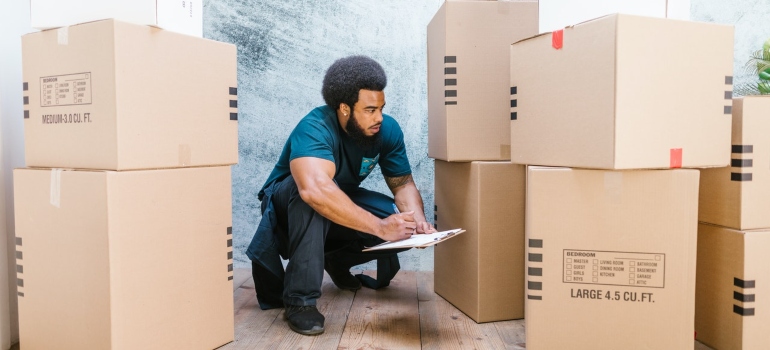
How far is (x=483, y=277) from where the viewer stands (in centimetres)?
185

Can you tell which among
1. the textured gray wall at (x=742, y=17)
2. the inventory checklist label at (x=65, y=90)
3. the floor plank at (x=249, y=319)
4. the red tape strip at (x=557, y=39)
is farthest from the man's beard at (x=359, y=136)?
the textured gray wall at (x=742, y=17)

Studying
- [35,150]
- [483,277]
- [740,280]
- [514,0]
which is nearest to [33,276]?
[35,150]

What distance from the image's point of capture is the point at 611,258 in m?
1.37

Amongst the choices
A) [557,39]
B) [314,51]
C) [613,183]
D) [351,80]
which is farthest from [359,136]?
[613,183]

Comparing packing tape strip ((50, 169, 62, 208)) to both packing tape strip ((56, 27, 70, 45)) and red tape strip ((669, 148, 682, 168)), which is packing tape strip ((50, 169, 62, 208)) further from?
red tape strip ((669, 148, 682, 168))

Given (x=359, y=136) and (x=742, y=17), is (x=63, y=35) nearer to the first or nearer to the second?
(x=359, y=136)

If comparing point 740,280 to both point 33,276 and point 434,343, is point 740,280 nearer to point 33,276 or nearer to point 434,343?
point 434,343

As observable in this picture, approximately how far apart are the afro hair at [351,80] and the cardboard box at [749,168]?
1.05m

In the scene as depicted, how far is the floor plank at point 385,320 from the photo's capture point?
166cm

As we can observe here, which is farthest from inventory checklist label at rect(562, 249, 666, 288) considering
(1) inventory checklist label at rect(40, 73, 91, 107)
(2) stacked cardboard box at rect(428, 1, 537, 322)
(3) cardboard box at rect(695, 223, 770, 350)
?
(1) inventory checklist label at rect(40, 73, 91, 107)

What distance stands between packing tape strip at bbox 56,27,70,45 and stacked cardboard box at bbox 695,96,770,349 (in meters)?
1.61

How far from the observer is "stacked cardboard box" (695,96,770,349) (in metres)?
1.43

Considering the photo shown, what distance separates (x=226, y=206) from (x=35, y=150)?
0.48 m

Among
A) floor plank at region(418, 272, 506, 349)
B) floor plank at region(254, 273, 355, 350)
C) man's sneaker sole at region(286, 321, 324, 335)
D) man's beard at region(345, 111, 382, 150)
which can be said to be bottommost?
floor plank at region(418, 272, 506, 349)
